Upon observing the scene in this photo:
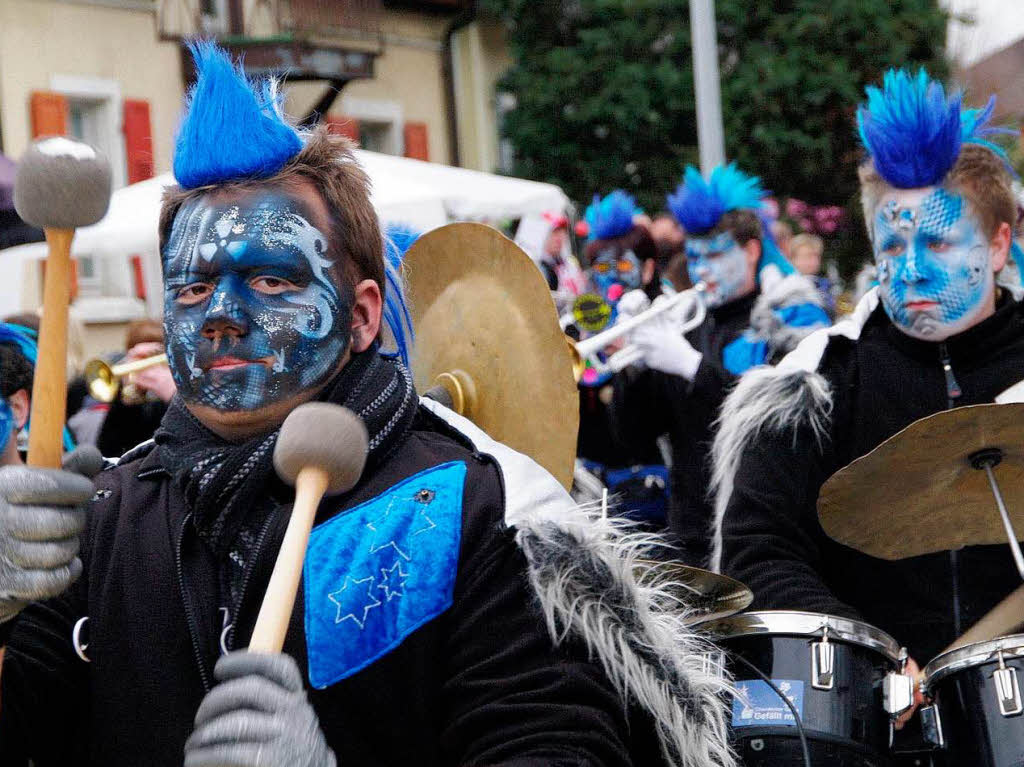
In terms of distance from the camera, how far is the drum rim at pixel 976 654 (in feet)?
9.53

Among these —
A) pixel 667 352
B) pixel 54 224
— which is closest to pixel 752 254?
pixel 667 352

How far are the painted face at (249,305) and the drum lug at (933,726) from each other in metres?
1.50

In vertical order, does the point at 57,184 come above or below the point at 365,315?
above

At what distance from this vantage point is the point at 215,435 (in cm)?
230

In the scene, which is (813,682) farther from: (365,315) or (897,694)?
(365,315)

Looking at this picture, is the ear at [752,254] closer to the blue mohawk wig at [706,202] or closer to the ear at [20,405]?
the blue mohawk wig at [706,202]

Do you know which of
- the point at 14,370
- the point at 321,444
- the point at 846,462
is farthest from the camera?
the point at 846,462

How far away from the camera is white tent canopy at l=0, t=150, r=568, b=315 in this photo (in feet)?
28.0

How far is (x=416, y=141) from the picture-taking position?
55.4 feet

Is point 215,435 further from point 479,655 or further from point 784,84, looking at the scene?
point 784,84

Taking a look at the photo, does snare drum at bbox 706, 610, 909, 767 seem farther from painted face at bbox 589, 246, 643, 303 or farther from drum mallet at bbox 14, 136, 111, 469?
painted face at bbox 589, 246, 643, 303

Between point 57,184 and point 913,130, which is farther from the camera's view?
point 913,130

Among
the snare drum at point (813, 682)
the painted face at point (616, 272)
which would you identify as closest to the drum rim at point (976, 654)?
the snare drum at point (813, 682)

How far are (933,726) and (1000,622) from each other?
0.41 metres
